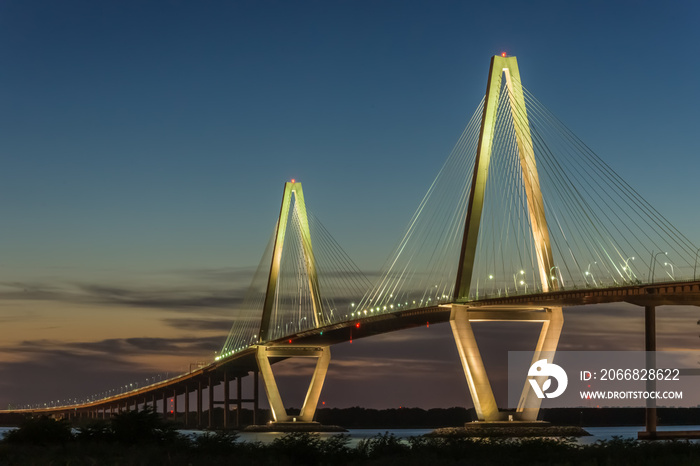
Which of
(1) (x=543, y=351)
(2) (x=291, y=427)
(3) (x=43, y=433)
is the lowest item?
(2) (x=291, y=427)

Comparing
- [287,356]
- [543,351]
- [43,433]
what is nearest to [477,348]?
[543,351]

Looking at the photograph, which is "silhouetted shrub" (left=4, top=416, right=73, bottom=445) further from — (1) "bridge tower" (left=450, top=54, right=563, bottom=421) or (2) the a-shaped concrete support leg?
(2) the a-shaped concrete support leg

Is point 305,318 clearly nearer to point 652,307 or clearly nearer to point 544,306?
point 544,306

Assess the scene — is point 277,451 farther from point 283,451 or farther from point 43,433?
point 43,433

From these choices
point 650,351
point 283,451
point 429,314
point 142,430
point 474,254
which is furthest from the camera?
point 429,314

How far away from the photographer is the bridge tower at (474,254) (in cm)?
6262

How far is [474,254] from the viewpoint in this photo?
63.4 meters

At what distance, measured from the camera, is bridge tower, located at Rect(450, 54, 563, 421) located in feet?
205

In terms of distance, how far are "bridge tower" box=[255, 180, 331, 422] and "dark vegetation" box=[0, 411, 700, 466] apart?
59959 millimetres

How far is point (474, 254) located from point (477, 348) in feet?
20.9

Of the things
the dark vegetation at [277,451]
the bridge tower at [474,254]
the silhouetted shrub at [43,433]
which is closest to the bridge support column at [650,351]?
the bridge tower at [474,254]

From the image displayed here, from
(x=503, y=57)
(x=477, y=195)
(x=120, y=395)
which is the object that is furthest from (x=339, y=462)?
(x=120, y=395)

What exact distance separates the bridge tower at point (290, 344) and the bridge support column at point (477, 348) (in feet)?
113

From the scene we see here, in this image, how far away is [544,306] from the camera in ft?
210
